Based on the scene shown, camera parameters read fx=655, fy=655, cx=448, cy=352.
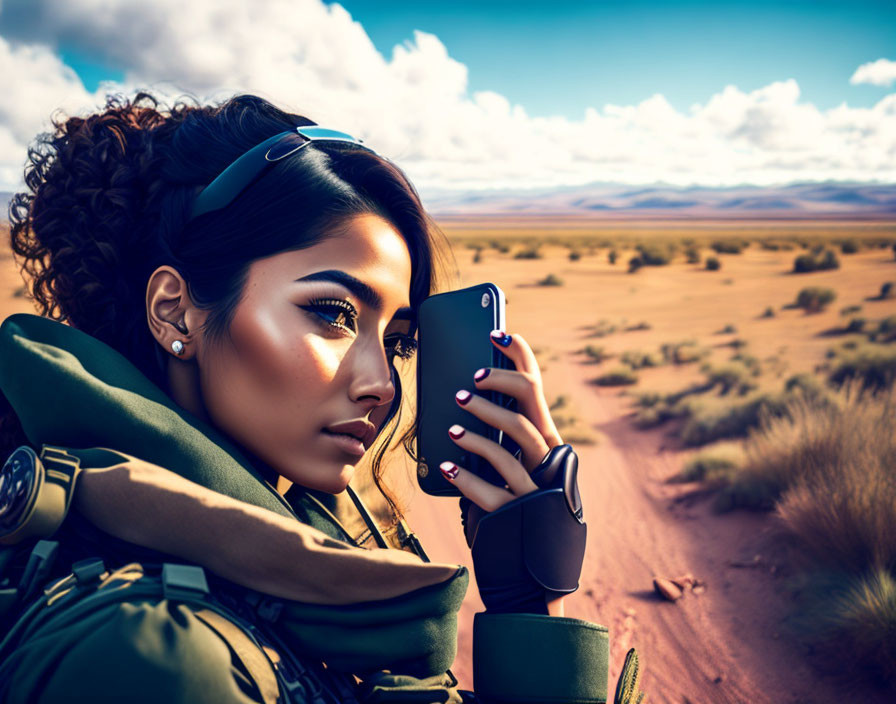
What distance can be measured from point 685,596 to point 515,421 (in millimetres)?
3940

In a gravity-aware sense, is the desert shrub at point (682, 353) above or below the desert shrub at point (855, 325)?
below

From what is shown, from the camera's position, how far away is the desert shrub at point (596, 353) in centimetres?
1372

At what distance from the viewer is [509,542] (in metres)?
1.72

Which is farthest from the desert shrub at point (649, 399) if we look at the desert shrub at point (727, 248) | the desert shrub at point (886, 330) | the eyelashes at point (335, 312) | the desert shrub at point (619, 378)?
the desert shrub at point (727, 248)

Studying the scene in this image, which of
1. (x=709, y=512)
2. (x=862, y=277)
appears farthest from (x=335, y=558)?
(x=862, y=277)

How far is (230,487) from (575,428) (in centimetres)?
759

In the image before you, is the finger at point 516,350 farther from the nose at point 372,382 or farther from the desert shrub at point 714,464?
the desert shrub at point 714,464

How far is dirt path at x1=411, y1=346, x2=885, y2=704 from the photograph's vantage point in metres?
3.95

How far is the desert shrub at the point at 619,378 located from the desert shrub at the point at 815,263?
2191 centimetres

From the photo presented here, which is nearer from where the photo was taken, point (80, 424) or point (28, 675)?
point (28, 675)

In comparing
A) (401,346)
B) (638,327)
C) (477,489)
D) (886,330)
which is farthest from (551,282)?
(477,489)

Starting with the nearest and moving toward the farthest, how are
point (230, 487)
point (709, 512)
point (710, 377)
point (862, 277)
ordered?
point (230, 487)
point (709, 512)
point (710, 377)
point (862, 277)

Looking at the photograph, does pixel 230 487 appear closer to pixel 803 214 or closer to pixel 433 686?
pixel 433 686

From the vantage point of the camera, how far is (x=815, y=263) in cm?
2919
